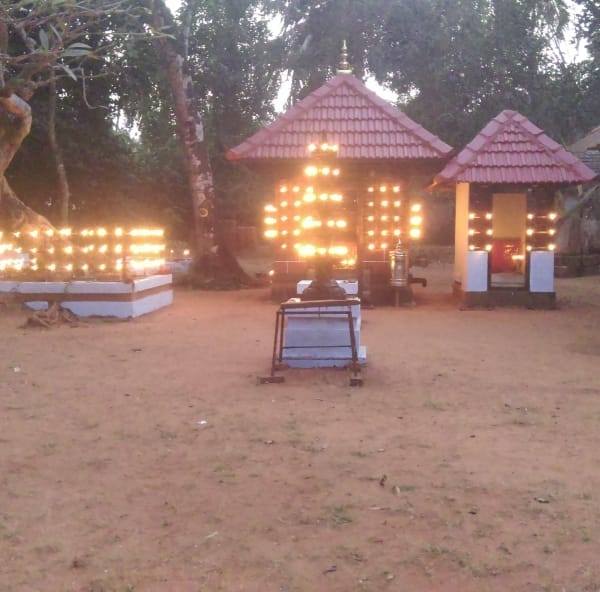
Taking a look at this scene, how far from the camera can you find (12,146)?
1468cm

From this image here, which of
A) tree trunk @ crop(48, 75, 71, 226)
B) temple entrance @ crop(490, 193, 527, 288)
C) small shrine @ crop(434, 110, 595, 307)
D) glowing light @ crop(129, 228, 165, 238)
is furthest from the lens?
tree trunk @ crop(48, 75, 71, 226)

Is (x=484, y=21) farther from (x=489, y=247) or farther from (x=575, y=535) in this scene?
(x=575, y=535)

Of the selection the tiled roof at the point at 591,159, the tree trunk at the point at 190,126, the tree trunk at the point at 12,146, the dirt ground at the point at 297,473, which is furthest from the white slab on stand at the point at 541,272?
the tree trunk at the point at 12,146

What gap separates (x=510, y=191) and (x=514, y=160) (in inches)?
27.0

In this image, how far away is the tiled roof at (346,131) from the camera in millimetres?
15148

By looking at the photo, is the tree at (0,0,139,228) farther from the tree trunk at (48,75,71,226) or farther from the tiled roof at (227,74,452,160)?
the tiled roof at (227,74,452,160)

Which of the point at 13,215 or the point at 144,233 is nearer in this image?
the point at 144,233

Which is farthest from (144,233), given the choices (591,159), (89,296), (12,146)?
(591,159)

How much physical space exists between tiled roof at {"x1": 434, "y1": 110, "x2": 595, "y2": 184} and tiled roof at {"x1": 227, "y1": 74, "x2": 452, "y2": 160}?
1.77ft

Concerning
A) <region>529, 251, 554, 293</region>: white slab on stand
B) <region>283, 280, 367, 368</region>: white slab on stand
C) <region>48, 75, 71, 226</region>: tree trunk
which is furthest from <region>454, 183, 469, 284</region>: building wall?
<region>48, 75, 71, 226</region>: tree trunk

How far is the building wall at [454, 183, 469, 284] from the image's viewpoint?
15.8 meters

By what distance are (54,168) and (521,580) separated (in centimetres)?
2070

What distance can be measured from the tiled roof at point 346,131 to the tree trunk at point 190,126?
418cm

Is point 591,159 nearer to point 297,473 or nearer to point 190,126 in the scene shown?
point 190,126
